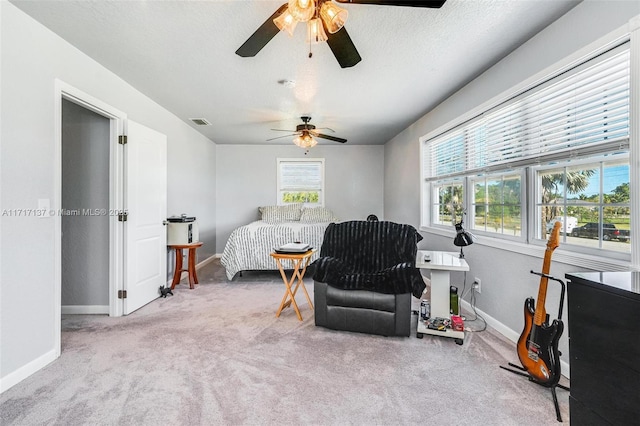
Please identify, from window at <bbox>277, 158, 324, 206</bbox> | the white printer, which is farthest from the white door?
window at <bbox>277, 158, 324, 206</bbox>

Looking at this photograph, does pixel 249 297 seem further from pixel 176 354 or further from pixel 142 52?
pixel 142 52

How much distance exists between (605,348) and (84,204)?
13.4ft

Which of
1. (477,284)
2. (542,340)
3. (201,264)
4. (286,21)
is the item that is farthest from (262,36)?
(201,264)

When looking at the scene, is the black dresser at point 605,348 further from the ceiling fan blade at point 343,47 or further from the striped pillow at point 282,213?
the striped pillow at point 282,213

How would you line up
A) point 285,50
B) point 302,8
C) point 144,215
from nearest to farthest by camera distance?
Answer: point 302,8, point 285,50, point 144,215

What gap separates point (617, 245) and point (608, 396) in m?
1.08

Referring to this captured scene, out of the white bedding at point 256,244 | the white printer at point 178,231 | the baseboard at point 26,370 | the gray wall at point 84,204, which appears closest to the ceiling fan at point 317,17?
the gray wall at point 84,204

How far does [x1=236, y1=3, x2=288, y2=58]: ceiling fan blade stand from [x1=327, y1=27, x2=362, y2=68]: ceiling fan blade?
1.05 ft

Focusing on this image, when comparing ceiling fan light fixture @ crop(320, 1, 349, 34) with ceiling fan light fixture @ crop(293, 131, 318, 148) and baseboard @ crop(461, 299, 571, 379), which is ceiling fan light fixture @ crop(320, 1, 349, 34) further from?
ceiling fan light fixture @ crop(293, 131, 318, 148)

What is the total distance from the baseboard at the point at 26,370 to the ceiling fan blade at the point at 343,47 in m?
2.87

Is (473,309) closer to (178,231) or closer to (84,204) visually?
(178,231)

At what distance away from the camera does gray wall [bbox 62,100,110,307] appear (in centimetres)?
298

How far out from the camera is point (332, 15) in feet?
4.61

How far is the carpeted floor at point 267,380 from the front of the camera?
5.00 ft
